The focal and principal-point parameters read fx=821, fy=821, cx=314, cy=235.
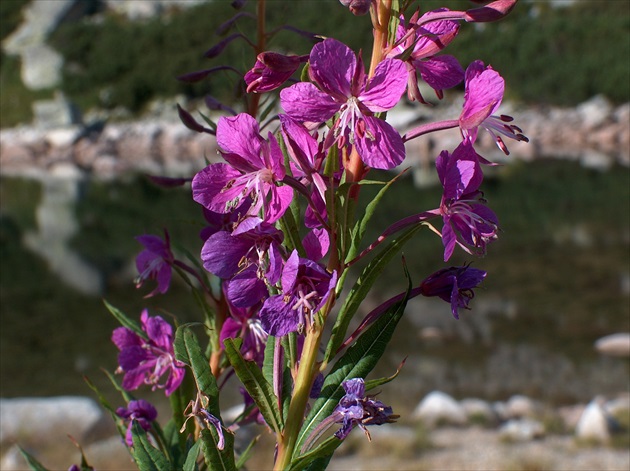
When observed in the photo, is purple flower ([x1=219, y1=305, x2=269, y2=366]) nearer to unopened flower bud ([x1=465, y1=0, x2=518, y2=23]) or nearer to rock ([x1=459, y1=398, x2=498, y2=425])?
unopened flower bud ([x1=465, y1=0, x2=518, y2=23])

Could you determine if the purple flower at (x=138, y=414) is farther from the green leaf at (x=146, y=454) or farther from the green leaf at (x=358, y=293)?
the green leaf at (x=358, y=293)

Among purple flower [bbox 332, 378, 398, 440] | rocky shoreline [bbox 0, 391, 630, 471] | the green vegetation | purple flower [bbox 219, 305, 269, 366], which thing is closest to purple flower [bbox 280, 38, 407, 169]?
purple flower [bbox 332, 378, 398, 440]

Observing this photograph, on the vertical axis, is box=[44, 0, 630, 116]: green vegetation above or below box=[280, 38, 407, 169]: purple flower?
below

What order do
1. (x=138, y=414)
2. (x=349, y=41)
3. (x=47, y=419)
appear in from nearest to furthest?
(x=138, y=414) → (x=47, y=419) → (x=349, y=41)

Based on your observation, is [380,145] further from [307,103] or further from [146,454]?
[146,454]

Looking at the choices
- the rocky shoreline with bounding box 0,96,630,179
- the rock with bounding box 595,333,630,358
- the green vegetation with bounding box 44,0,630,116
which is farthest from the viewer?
the green vegetation with bounding box 44,0,630,116

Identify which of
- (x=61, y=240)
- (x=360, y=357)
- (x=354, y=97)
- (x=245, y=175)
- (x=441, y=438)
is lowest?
(x=61, y=240)

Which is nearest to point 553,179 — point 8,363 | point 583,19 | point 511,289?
point 511,289

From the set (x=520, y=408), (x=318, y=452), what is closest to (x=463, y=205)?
(x=318, y=452)
